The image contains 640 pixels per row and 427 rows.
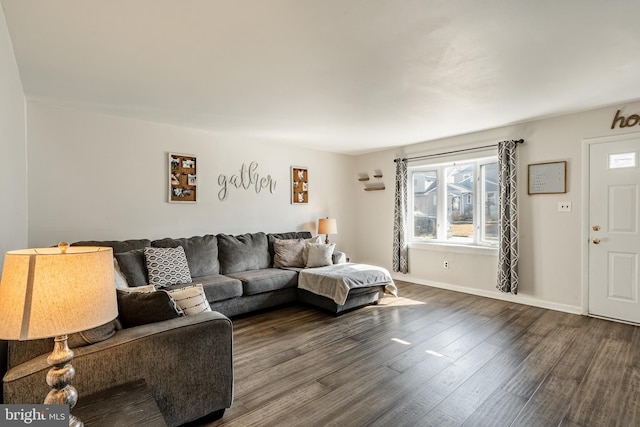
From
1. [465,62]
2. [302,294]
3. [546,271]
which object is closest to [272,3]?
→ [465,62]

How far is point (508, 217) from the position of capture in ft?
13.1

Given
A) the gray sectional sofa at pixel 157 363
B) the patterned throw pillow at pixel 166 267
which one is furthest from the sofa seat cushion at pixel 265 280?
the gray sectional sofa at pixel 157 363

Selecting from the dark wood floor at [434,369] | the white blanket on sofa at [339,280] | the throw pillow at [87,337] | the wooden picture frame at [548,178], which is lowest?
the dark wood floor at [434,369]

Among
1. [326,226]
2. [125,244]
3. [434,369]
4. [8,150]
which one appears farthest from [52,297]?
[326,226]

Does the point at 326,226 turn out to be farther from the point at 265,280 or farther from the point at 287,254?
the point at 265,280

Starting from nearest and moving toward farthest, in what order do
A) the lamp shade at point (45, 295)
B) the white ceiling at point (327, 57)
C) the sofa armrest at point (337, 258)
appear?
the lamp shade at point (45, 295)
the white ceiling at point (327, 57)
the sofa armrest at point (337, 258)

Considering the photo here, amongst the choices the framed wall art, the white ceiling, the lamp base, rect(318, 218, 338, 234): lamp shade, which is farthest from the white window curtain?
the lamp base

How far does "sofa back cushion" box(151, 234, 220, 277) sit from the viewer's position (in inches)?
145

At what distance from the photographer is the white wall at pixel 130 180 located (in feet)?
10.5

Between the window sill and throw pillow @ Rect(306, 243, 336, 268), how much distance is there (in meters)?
1.67

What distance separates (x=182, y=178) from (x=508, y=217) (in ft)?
14.1

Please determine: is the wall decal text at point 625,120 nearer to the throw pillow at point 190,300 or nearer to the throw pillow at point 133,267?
the throw pillow at point 190,300

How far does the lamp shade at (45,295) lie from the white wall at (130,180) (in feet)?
9.57

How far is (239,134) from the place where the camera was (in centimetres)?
449
